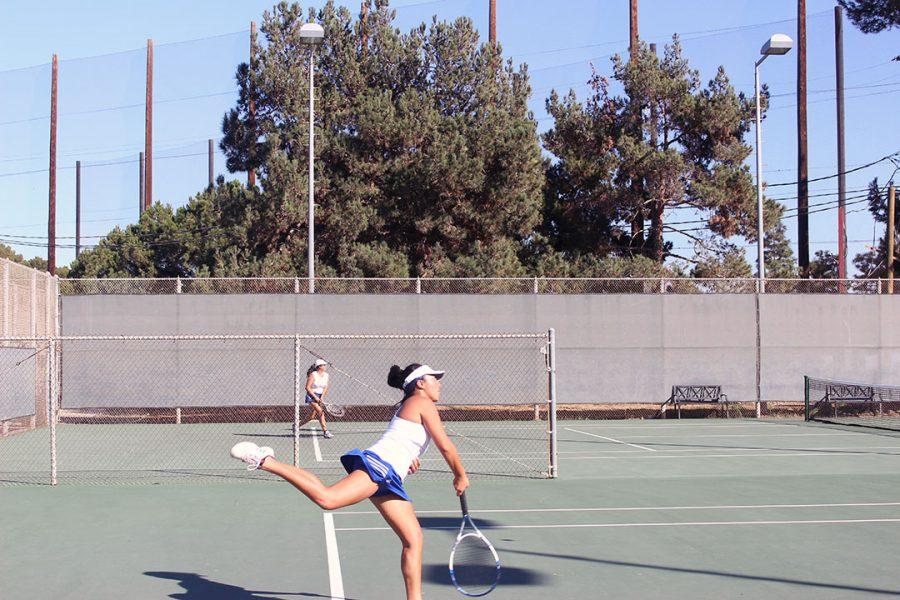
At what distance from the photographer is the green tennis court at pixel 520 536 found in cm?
749

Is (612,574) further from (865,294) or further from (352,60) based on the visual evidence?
(352,60)

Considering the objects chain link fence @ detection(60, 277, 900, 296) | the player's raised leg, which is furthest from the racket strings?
chain link fence @ detection(60, 277, 900, 296)

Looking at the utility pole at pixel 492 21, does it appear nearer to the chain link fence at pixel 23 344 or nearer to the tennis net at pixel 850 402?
the tennis net at pixel 850 402

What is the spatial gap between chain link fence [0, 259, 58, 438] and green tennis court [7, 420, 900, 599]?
20.7ft

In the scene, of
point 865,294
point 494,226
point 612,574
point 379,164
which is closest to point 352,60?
point 379,164

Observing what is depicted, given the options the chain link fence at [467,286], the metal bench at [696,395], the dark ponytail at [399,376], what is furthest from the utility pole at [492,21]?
the dark ponytail at [399,376]

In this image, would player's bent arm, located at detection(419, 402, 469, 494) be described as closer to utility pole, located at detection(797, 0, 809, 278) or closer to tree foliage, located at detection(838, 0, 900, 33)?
tree foliage, located at detection(838, 0, 900, 33)

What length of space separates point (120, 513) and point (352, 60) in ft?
64.3

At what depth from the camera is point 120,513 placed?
35.3 feet

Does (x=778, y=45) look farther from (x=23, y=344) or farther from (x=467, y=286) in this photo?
(x=23, y=344)

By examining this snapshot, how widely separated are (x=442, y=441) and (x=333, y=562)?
2718 mm

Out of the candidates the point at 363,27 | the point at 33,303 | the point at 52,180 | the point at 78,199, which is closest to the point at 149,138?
the point at 52,180

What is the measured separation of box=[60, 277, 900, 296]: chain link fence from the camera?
22.9 meters

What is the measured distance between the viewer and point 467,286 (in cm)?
2417
